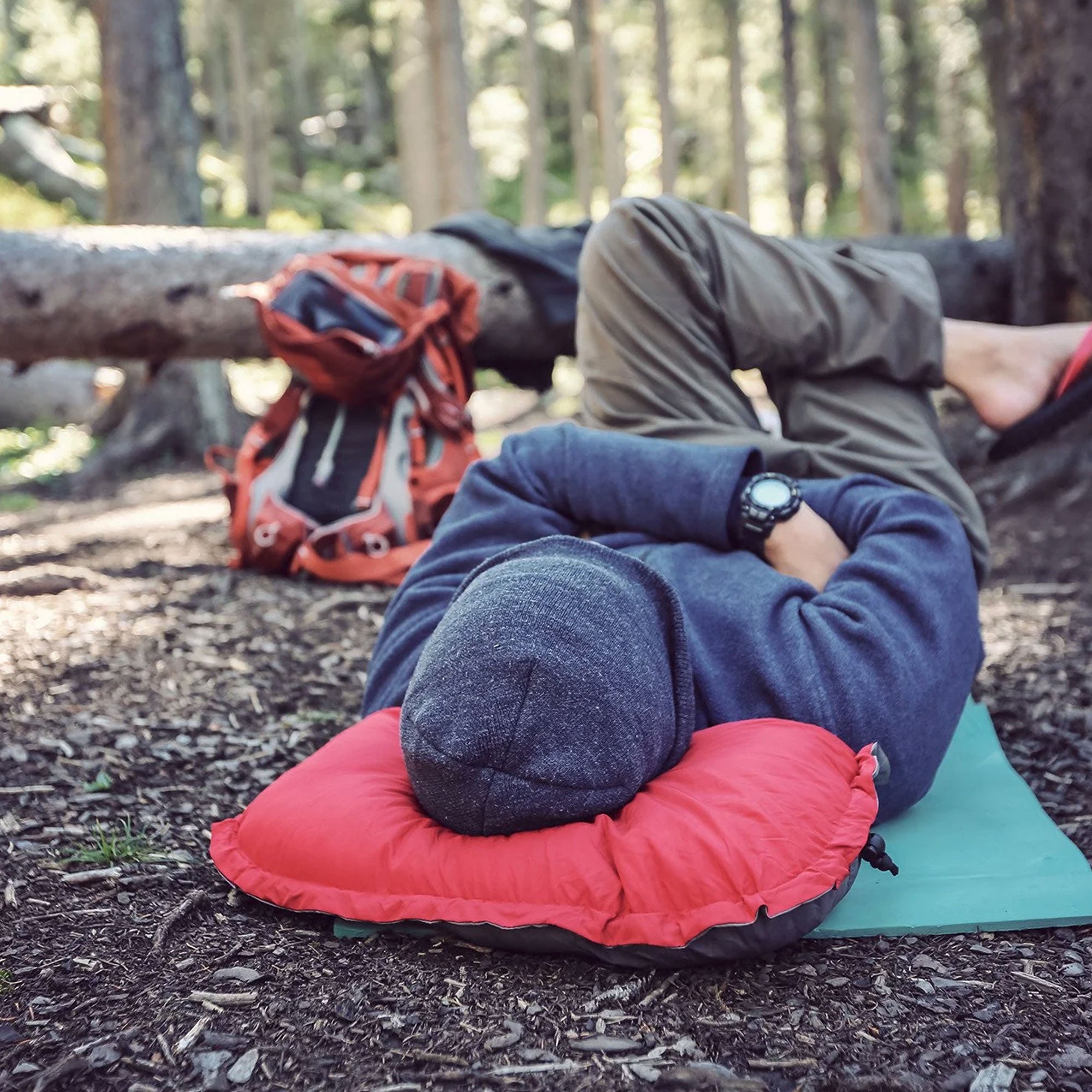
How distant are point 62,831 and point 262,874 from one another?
22.2 inches

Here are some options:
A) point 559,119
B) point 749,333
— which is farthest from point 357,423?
point 559,119

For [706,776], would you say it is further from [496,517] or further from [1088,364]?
[1088,364]

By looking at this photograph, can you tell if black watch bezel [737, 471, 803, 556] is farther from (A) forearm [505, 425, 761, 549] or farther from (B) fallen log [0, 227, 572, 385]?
(B) fallen log [0, 227, 572, 385]

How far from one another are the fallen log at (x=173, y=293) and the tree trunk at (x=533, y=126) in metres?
13.4

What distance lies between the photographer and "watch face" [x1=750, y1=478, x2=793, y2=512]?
90.2 inches

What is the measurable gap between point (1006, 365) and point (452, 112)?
9.41 m

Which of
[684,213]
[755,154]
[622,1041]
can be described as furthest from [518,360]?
[755,154]

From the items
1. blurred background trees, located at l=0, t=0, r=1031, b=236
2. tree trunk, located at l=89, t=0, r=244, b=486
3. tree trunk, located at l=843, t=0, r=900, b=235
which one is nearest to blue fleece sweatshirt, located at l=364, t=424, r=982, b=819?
tree trunk, located at l=89, t=0, r=244, b=486

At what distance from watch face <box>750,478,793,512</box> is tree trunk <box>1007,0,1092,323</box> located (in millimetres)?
2947

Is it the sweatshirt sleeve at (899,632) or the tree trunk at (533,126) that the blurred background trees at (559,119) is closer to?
the tree trunk at (533,126)

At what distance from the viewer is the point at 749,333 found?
2930mm

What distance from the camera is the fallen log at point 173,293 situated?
4.56m

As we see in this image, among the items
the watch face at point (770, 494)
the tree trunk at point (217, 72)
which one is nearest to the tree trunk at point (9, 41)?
the tree trunk at point (217, 72)

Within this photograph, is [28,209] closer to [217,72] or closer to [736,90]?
[217,72]
